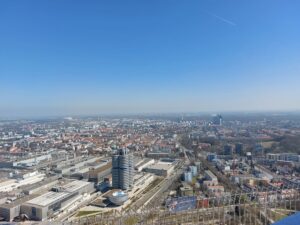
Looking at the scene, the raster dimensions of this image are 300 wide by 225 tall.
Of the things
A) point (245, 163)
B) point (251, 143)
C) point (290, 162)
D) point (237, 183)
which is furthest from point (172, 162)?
point (251, 143)

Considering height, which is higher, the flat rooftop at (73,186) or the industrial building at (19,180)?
the flat rooftop at (73,186)

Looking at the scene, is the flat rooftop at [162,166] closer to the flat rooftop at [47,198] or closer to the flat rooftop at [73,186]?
the flat rooftop at [73,186]

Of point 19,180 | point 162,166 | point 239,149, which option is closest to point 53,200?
point 19,180

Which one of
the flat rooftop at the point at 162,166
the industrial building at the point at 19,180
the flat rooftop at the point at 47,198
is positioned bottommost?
the industrial building at the point at 19,180

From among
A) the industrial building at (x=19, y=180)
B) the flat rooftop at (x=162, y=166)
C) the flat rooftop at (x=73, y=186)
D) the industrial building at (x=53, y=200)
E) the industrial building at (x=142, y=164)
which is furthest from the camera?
the industrial building at (x=142, y=164)

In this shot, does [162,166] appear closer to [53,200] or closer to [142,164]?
[142,164]

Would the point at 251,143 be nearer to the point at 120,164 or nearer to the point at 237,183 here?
the point at 237,183

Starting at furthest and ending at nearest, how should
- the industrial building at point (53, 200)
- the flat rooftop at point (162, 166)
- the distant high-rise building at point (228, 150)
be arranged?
the distant high-rise building at point (228, 150) < the flat rooftop at point (162, 166) < the industrial building at point (53, 200)

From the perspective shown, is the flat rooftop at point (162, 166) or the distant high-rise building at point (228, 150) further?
the distant high-rise building at point (228, 150)

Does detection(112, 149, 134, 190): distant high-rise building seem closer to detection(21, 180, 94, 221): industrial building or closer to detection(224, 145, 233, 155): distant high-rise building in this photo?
detection(21, 180, 94, 221): industrial building

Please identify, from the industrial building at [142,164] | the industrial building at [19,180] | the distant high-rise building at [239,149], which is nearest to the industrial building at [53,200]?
the industrial building at [19,180]

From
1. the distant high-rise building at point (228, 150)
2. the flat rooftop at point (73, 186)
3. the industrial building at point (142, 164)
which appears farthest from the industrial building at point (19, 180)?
the distant high-rise building at point (228, 150)
